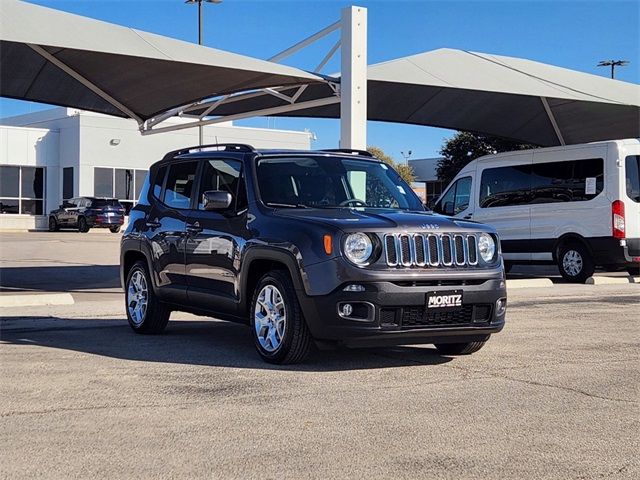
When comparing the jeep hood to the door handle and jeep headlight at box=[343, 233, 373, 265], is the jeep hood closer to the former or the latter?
jeep headlight at box=[343, 233, 373, 265]

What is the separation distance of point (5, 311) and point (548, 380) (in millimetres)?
7334

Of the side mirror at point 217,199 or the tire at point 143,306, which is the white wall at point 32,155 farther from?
the side mirror at point 217,199

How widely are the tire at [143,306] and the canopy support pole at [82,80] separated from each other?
4241 millimetres

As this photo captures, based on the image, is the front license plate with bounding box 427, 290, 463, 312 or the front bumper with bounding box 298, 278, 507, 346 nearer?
the front bumper with bounding box 298, 278, 507, 346

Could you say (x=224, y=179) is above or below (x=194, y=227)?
above

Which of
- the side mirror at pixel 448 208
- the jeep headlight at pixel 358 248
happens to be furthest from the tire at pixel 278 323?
the side mirror at pixel 448 208

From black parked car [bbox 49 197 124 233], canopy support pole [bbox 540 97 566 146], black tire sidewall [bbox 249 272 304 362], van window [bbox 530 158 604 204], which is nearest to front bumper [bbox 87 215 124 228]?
black parked car [bbox 49 197 124 233]

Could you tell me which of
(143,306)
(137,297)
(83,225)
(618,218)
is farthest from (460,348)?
(83,225)

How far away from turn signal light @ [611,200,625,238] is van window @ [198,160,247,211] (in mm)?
9505

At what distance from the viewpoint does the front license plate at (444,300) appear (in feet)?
22.6

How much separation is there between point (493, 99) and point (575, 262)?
14.6ft

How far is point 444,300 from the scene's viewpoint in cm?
695

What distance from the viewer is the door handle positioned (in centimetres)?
837

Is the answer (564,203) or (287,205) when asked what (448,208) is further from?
(287,205)
